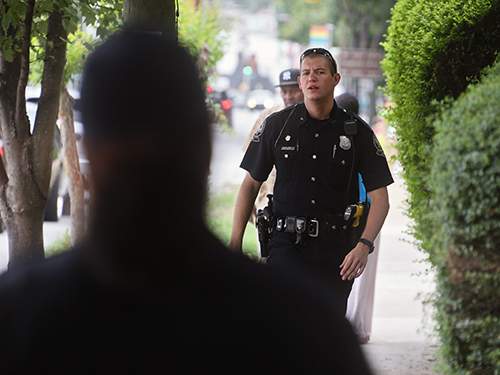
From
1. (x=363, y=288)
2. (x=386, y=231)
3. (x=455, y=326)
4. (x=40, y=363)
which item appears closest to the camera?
(x=40, y=363)

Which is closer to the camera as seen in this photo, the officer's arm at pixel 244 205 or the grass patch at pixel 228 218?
the officer's arm at pixel 244 205

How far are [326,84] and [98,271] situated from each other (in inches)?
172

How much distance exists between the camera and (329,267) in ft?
19.6

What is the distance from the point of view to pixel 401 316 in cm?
1003

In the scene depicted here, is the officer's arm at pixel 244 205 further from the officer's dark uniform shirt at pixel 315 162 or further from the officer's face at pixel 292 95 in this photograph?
the officer's face at pixel 292 95

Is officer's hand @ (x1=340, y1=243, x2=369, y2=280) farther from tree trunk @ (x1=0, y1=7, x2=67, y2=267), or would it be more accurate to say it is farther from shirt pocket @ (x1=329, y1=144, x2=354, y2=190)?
tree trunk @ (x1=0, y1=7, x2=67, y2=267)

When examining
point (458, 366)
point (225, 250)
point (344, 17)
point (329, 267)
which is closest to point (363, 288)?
point (329, 267)

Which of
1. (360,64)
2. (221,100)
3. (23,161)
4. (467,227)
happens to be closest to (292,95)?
(23,161)

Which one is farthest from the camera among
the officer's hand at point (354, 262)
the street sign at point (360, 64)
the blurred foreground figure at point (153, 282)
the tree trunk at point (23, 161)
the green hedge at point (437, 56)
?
the street sign at point (360, 64)

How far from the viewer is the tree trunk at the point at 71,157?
464 inches

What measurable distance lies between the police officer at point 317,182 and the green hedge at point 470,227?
1361 mm

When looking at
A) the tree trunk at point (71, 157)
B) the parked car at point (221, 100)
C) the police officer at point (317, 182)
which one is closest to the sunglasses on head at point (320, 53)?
the police officer at point (317, 182)

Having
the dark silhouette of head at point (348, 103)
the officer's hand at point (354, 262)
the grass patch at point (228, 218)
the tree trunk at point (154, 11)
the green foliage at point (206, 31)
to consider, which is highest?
the green foliage at point (206, 31)

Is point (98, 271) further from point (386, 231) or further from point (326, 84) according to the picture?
point (386, 231)
